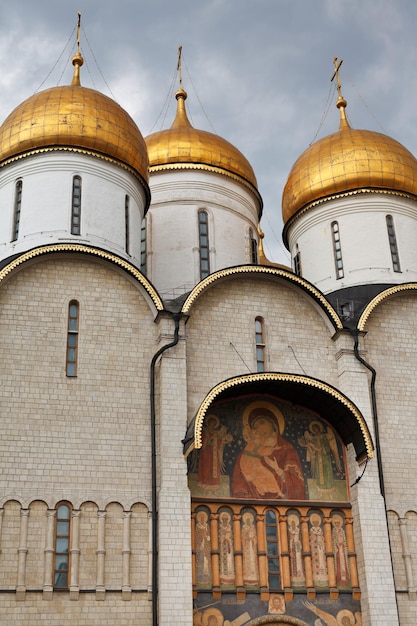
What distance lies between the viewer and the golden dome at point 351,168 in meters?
14.2

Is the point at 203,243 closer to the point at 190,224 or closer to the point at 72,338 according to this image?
the point at 190,224

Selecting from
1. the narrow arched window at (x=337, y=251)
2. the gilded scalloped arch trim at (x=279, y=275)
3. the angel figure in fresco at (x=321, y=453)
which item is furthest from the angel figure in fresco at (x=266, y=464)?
the narrow arched window at (x=337, y=251)

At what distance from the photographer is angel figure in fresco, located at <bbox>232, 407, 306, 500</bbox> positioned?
35.4 feet

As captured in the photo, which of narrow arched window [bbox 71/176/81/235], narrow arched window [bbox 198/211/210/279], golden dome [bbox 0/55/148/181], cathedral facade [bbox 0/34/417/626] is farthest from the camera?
narrow arched window [bbox 198/211/210/279]

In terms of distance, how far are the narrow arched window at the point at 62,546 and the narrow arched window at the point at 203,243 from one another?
18.4 ft

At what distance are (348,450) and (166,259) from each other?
5.12 meters

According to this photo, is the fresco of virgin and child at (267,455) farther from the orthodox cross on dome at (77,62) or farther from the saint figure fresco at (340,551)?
the orthodox cross on dome at (77,62)

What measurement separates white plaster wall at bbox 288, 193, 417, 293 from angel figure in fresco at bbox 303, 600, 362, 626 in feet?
18.1

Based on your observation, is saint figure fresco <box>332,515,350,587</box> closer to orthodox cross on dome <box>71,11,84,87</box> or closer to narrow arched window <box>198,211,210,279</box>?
narrow arched window <box>198,211,210,279</box>

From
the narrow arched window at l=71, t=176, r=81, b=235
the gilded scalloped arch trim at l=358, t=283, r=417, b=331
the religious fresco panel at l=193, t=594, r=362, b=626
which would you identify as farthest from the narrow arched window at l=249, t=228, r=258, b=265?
the religious fresco panel at l=193, t=594, r=362, b=626

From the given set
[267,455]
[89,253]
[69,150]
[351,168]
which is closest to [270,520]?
[267,455]

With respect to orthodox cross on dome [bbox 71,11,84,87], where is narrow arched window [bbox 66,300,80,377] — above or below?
below

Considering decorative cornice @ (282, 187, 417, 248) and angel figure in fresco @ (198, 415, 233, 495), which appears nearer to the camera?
angel figure in fresco @ (198, 415, 233, 495)

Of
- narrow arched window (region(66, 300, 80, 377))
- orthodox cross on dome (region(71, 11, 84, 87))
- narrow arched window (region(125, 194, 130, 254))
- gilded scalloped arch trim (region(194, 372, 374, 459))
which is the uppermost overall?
orthodox cross on dome (region(71, 11, 84, 87))
